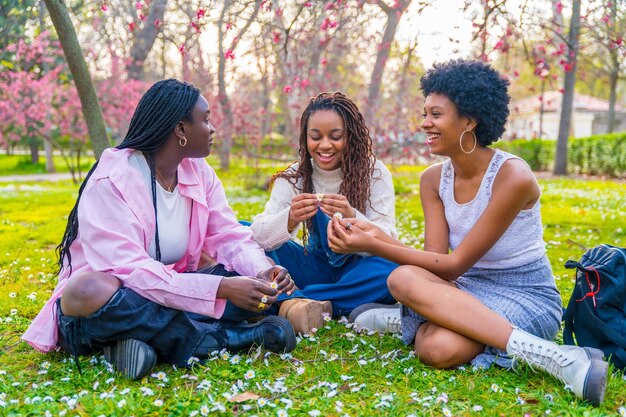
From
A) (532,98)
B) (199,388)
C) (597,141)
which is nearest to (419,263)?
(199,388)

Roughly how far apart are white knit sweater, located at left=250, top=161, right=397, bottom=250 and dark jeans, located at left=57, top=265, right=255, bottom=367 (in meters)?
0.86

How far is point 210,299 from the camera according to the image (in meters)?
2.72

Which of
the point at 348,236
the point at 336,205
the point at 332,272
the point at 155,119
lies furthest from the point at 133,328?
the point at 332,272

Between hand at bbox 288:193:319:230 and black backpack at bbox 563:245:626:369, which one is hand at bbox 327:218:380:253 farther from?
black backpack at bbox 563:245:626:369

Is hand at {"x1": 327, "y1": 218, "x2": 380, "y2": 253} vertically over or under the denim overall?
over

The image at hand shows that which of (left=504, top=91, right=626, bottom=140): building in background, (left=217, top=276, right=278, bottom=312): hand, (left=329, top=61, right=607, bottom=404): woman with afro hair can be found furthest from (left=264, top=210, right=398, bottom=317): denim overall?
(left=504, top=91, right=626, bottom=140): building in background

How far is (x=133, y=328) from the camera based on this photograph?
104 inches

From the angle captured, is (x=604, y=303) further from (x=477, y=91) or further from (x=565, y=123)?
(x=565, y=123)

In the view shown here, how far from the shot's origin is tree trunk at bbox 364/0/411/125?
565cm

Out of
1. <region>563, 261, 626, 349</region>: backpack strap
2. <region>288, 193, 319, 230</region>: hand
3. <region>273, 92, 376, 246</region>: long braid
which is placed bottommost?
<region>563, 261, 626, 349</region>: backpack strap

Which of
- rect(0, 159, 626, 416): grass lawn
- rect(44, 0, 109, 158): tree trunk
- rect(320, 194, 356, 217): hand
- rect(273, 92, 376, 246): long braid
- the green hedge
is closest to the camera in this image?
rect(0, 159, 626, 416): grass lawn

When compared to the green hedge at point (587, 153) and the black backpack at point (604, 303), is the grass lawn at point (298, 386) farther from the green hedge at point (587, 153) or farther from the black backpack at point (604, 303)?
the green hedge at point (587, 153)

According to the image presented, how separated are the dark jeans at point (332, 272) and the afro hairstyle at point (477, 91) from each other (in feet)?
3.39

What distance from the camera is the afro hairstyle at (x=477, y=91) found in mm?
2916
